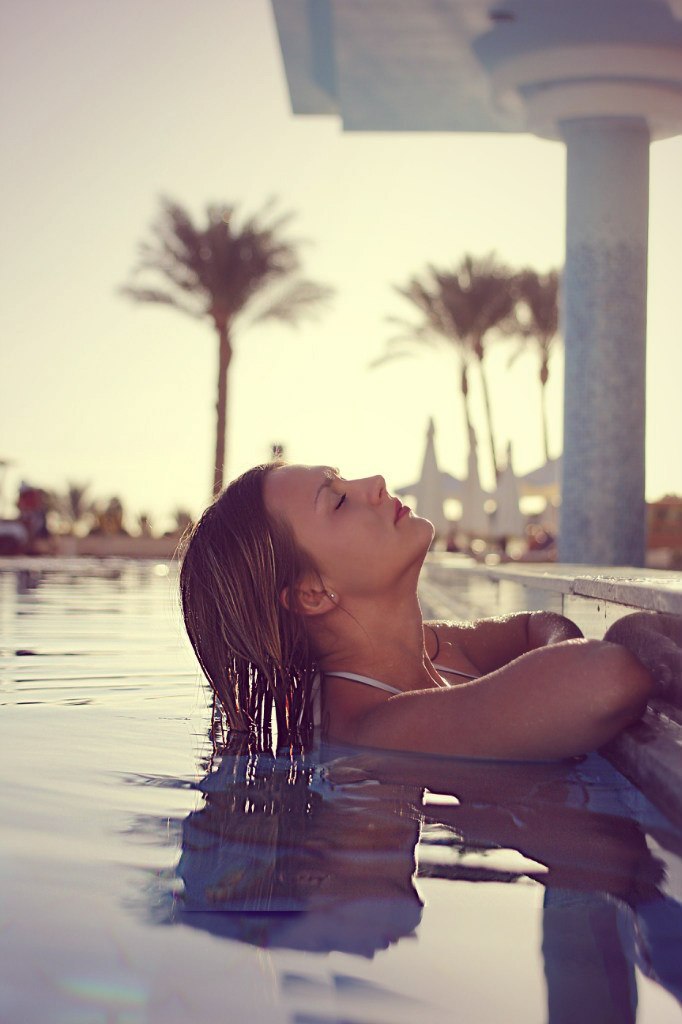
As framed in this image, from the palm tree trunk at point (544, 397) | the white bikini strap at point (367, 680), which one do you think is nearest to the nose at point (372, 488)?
the white bikini strap at point (367, 680)

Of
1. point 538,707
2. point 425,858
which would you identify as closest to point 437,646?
point 538,707

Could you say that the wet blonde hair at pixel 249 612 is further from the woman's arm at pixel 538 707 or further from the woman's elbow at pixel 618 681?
the woman's elbow at pixel 618 681

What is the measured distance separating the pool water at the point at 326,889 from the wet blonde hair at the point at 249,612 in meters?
0.13

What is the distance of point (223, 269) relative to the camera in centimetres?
2258

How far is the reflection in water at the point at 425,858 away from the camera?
3.92 ft

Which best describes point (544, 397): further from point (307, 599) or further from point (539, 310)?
point (307, 599)

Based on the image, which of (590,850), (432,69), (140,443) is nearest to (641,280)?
(432,69)

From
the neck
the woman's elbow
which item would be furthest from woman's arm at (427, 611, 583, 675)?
A: the woman's elbow

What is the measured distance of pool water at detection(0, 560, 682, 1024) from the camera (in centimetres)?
107

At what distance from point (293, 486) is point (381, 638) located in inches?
16.7

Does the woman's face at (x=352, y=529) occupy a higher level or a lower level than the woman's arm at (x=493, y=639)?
higher

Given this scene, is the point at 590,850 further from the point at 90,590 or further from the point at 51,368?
the point at 51,368

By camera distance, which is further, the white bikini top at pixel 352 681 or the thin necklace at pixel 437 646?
the thin necklace at pixel 437 646

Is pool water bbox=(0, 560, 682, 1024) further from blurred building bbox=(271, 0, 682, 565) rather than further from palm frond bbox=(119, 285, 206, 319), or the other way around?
palm frond bbox=(119, 285, 206, 319)
